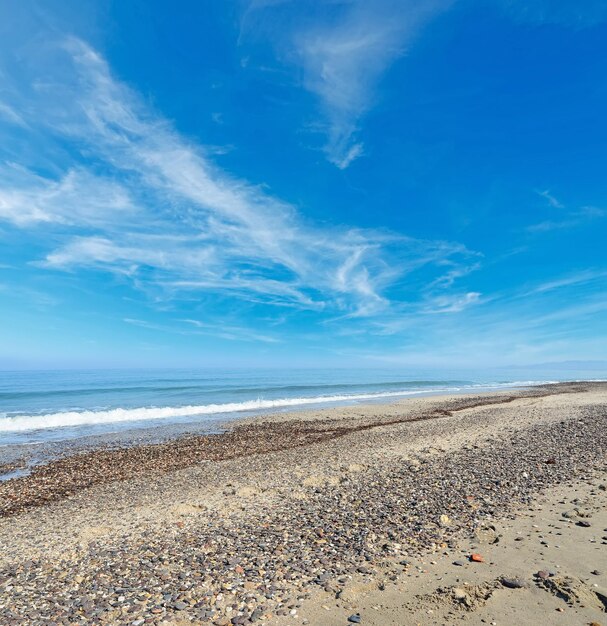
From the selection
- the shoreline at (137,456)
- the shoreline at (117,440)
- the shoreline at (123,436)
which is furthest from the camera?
the shoreline at (123,436)

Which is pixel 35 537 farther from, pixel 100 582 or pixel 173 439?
pixel 173 439

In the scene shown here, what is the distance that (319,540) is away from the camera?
20.3 feet

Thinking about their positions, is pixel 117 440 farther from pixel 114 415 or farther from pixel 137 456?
pixel 114 415

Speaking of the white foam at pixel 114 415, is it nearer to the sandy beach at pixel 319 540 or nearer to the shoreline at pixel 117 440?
the shoreline at pixel 117 440

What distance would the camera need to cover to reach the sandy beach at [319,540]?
4.59m

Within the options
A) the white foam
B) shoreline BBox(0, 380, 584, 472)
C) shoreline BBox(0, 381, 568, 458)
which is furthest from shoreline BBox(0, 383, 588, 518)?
the white foam

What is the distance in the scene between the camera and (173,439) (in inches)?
751

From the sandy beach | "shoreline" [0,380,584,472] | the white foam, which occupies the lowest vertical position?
the sandy beach

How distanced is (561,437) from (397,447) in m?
5.90

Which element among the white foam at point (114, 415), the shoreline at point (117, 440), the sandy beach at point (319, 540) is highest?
the white foam at point (114, 415)

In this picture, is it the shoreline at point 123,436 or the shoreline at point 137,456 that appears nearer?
the shoreline at point 137,456

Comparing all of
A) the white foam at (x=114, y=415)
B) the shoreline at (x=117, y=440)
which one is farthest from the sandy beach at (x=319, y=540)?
the white foam at (x=114, y=415)

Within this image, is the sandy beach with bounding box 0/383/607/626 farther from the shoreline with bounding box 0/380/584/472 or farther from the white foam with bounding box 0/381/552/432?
the white foam with bounding box 0/381/552/432

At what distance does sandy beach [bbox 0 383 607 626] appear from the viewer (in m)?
4.59
